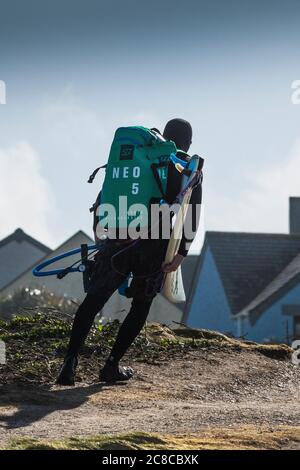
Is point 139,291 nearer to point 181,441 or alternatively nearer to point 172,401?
point 172,401

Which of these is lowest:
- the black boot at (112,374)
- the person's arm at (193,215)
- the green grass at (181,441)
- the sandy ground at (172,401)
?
the green grass at (181,441)

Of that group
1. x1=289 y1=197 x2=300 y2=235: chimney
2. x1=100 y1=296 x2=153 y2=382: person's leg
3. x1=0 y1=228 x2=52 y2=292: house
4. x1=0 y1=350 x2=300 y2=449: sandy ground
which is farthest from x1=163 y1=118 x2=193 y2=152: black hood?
x1=0 y1=228 x2=52 y2=292: house

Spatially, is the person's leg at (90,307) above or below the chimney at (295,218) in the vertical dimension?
below

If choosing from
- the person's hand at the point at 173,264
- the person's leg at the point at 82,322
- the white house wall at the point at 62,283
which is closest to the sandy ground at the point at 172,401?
the person's leg at the point at 82,322

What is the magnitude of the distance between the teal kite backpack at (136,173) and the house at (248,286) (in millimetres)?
24917

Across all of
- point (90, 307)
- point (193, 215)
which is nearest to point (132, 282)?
point (90, 307)

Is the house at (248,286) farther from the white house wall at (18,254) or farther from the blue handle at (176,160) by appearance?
the blue handle at (176,160)

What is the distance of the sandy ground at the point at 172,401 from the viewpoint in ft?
20.6

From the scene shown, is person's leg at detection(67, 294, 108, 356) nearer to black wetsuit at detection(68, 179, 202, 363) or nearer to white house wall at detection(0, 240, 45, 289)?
black wetsuit at detection(68, 179, 202, 363)

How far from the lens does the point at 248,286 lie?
3575cm

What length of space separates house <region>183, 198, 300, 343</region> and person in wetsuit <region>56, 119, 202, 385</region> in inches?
964

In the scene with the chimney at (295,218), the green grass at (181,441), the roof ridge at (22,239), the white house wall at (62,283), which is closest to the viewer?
the green grass at (181,441)

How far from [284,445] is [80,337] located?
7.15 feet
